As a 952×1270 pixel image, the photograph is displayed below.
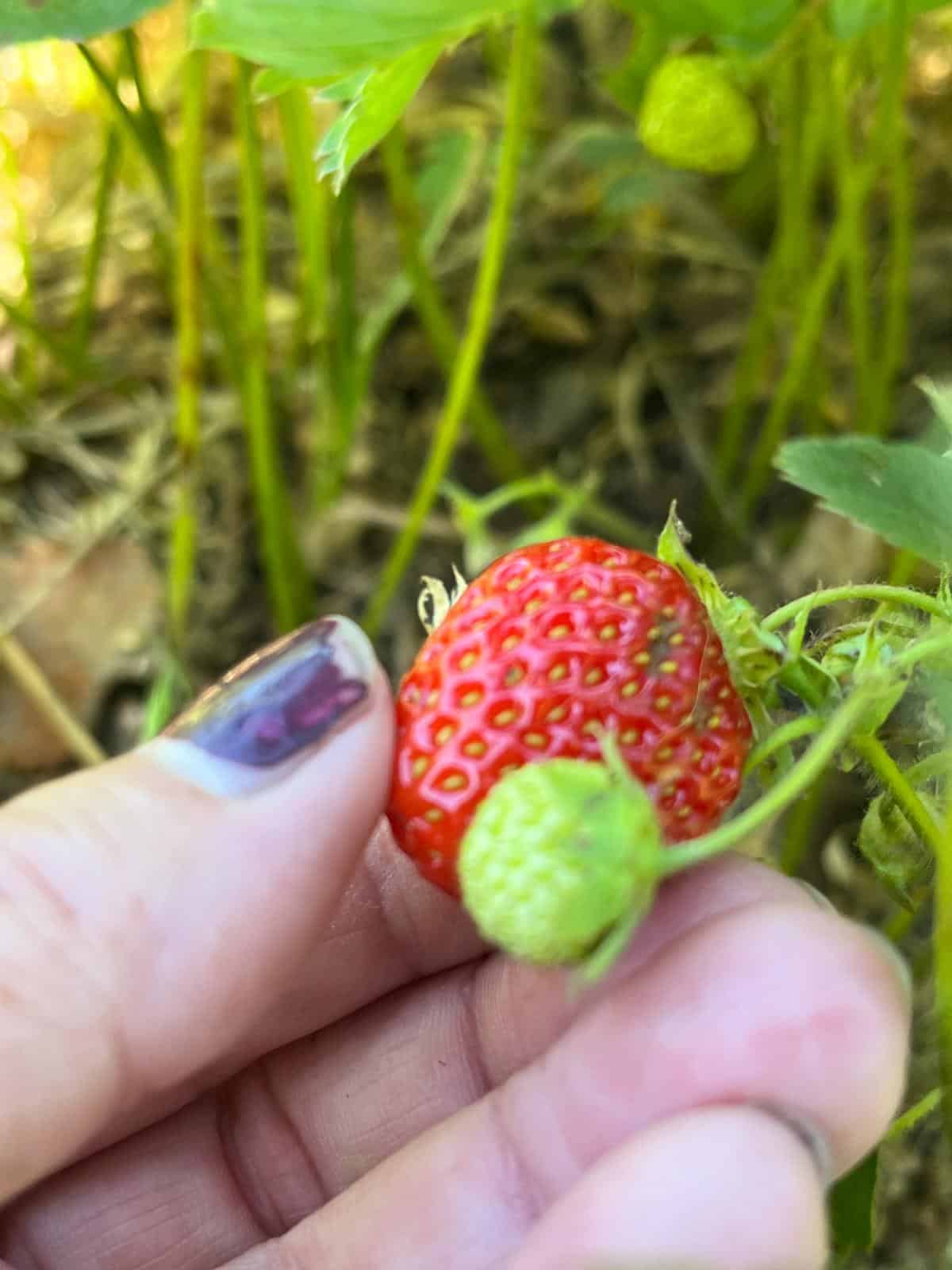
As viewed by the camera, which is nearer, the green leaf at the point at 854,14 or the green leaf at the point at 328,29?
the green leaf at the point at 328,29

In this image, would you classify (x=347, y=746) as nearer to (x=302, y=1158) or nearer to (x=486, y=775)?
(x=486, y=775)

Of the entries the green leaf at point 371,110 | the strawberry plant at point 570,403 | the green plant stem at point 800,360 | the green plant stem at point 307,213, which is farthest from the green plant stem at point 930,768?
the green plant stem at point 307,213

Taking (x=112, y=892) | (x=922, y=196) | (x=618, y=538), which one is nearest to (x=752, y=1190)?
(x=112, y=892)

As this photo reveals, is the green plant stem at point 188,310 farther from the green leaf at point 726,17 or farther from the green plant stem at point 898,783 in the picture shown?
the green plant stem at point 898,783

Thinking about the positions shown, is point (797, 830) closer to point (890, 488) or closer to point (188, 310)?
point (890, 488)

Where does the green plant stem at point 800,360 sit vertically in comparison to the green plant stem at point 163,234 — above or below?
below

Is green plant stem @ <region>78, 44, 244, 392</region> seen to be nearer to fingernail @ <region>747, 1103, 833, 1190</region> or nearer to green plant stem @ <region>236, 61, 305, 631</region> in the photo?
green plant stem @ <region>236, 61, 305, 631</region>
